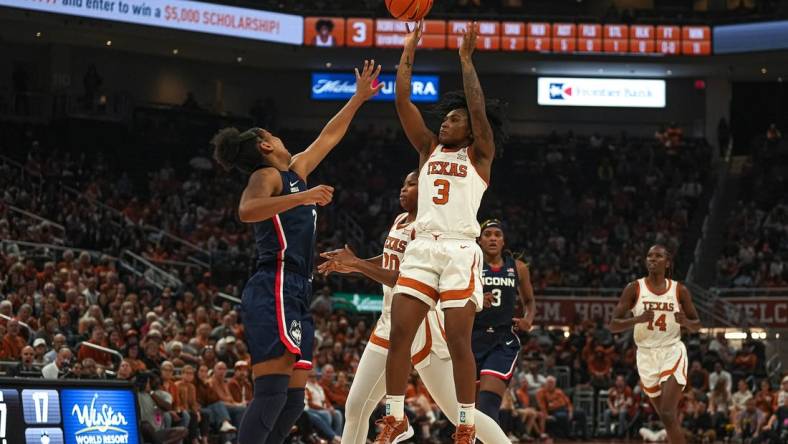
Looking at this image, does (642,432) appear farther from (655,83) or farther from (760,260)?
(655,83)

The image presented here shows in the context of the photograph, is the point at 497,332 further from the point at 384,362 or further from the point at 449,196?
the point at 449,196

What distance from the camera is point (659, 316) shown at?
11.3 m

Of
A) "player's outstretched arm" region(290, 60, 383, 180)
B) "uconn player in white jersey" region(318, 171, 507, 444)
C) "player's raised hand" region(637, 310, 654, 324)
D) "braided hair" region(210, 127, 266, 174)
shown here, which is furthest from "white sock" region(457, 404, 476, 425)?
"player's raised hand" region(637, 310, 654, 324)

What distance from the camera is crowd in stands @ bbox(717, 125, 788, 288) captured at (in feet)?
94.3

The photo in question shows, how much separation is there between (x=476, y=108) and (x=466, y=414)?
1.87 metres

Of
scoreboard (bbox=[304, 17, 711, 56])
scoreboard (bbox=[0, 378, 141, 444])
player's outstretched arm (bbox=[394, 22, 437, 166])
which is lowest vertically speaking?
scoreboard (bbox=[0, 378, 141, 444])

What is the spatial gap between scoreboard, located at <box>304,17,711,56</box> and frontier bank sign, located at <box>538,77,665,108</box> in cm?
313

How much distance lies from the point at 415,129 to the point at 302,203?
1.07m

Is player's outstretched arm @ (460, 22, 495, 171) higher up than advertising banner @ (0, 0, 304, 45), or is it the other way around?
advertising banner @ (0, 0, 304, 45)

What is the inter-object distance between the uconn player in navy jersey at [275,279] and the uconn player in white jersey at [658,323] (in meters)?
5.06

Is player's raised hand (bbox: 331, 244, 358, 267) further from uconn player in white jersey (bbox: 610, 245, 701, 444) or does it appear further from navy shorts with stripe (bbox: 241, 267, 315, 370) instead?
uconn player in white jersey (bbox: 610, 245, 701, 444)

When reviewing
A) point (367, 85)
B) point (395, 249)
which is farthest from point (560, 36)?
point (367, 85)

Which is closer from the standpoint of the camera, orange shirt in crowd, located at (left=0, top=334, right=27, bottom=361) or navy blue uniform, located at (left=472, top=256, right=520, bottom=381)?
navy blue uniform, located at (left=472, top=256, right=520, bottom=381)

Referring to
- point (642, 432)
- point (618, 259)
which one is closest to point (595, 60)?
point (618, 259)
